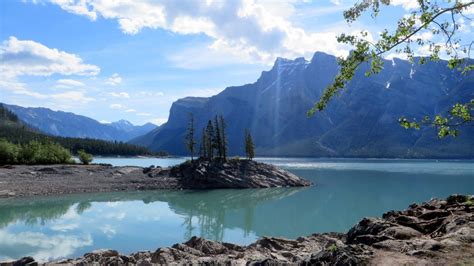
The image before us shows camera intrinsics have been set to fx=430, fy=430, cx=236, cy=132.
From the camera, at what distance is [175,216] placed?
5541cm

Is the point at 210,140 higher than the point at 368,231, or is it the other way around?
the point at 210,140

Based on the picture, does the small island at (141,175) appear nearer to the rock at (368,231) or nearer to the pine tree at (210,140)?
the pine tree at (210,140)

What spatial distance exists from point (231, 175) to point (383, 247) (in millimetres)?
75908

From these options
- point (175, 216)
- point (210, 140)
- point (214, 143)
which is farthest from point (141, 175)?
point (175, 216)

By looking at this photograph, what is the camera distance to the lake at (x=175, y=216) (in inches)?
1505

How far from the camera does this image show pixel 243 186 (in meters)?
A: 88.4

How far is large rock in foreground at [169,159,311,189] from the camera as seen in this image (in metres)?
88.6

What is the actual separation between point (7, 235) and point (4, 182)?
37637 mm

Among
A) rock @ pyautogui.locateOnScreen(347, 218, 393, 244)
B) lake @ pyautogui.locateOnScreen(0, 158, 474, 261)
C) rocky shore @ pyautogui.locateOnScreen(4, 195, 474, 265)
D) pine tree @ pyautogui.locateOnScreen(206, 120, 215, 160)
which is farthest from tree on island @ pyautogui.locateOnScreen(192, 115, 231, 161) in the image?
rock @ pyautogui.locateOnScreen(347, 218, 393, 244)

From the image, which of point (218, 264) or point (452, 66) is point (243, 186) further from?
point (452, 66)

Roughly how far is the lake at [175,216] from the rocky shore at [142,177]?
189 inches

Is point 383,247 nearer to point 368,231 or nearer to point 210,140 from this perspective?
point 368,231

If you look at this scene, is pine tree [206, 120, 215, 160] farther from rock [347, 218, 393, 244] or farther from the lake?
rock [347, 218, 393, 244]

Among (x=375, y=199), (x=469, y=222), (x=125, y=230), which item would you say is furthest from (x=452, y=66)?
(x=375, y=199)
